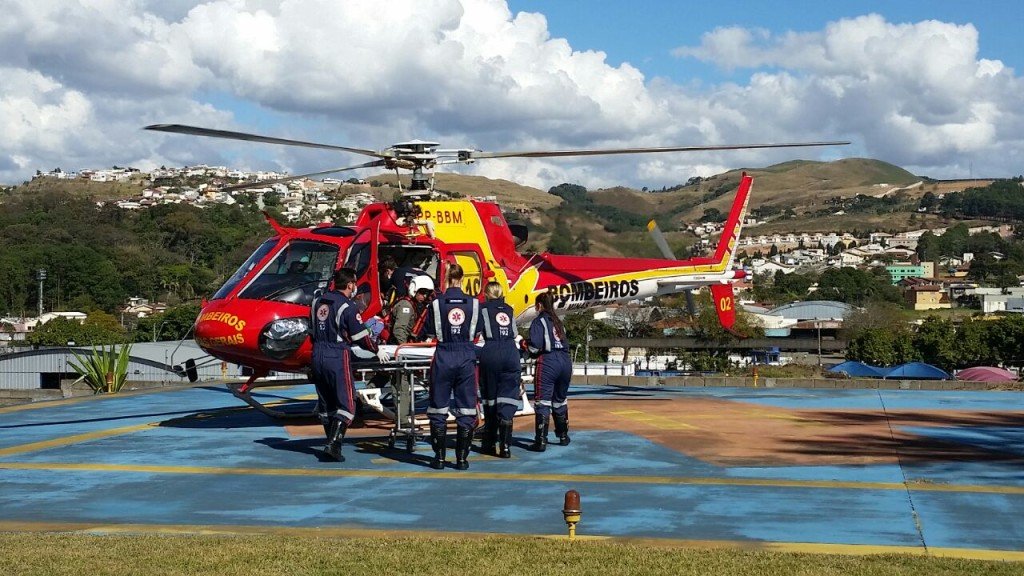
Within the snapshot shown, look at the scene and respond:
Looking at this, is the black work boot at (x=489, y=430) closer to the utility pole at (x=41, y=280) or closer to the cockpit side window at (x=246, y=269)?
the cockpit side window at (x=246, y=269)

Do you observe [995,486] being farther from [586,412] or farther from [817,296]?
[817,296]

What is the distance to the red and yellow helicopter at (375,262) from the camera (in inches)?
615

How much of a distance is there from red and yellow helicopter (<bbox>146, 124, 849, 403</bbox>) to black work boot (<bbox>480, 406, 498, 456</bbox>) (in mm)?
2973

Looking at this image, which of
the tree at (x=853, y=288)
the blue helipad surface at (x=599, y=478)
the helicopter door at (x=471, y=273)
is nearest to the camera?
the blue helipad surface at (x=599, y=478)

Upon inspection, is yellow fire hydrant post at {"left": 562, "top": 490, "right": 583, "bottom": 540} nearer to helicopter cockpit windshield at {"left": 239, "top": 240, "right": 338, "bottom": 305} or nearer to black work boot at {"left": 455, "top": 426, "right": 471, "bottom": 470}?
black work boot at {"left": 455, "top": 426, "right": 471, "bottom": 470}

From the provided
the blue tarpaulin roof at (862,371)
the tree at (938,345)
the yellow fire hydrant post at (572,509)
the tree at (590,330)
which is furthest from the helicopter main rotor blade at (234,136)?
the tree at (938,345)

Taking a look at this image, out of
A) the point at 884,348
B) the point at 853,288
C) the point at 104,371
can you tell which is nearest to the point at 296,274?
the point at 104,371

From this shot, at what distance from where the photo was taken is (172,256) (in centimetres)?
14288

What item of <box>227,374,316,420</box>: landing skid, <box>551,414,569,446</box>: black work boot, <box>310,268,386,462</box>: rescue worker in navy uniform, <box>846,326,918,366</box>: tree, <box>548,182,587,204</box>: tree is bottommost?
<box>846,326,918,366</box>: tree

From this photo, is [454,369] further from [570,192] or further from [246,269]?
[570,192]

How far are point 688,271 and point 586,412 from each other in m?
5.26

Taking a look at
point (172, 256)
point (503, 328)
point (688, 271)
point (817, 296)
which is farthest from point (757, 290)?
point (503, 328)

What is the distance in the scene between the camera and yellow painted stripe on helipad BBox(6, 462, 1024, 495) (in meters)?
11.6

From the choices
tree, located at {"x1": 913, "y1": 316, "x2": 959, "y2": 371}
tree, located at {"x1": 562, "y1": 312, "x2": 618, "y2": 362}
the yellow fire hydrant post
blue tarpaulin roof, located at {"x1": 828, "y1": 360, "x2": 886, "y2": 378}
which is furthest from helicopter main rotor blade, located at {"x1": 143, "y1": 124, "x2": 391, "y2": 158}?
tree, located at {"x1": 913, "y1": 316, "x2": 959, "y2": 371}
